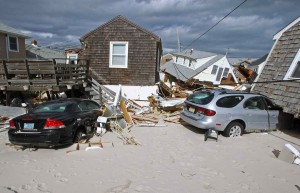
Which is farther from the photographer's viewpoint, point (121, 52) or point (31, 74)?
point (121, 52)

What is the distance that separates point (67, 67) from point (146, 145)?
7694 mm

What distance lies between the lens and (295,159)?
20.9 feet

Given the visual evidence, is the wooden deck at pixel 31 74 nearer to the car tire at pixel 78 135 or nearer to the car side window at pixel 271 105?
the car tire at pixel 78 135

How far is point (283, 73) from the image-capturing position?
998cm

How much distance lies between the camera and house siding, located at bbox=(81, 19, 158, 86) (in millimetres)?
15891

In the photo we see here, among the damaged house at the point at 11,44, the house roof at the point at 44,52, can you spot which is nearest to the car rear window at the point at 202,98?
the damaged house at the point at 11,44

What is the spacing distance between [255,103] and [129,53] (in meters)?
9.35

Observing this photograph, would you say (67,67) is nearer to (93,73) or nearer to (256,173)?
(93,73)

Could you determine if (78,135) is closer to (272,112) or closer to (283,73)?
(272,112)

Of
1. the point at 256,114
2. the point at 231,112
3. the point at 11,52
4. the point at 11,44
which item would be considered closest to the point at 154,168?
the point at 231,112

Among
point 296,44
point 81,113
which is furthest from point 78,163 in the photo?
point 296,44

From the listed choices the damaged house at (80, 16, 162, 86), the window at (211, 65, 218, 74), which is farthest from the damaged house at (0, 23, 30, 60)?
the window at (211, 65, 218, 74)

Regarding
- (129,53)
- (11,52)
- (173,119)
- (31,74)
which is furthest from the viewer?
(11,52)

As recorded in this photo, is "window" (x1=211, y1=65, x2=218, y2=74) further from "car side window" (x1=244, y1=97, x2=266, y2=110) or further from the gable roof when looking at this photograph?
"car side window" (x1=244, y1=97, x2=266, y2=110)
